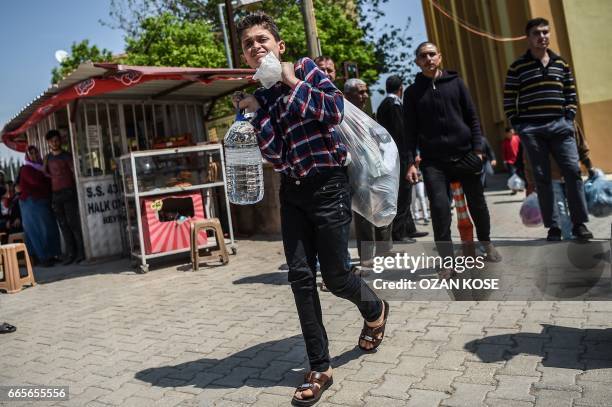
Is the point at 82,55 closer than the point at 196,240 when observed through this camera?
No

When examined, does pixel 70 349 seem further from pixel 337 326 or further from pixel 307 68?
pixel 307 68

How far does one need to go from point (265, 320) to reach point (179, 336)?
701 mm

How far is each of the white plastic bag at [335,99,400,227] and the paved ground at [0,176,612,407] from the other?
0.93 m

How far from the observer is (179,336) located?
4.57m

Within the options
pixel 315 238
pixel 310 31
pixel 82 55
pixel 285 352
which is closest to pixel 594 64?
pixel 310 31

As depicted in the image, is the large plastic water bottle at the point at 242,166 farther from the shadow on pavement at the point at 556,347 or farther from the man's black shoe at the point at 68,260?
the man's black shoe at the point at 68,260

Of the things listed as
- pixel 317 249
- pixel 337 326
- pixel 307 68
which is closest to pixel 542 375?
pixel 317 249

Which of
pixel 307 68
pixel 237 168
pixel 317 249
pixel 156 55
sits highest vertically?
pixel 156 55

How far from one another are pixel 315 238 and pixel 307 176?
38 cm

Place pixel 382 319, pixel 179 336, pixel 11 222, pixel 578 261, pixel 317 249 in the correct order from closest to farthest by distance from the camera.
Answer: pixel 317 249 < pixel 382 319 < pixel 179 336 < pixel 578 261 < pixel 11 222

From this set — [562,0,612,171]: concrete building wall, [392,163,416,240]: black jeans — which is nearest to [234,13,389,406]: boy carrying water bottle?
[392,163,416,240]: black jeans

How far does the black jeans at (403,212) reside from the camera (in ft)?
22.5

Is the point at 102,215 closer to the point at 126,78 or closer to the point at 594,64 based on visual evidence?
the point at 126,78

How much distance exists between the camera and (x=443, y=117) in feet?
16.2
